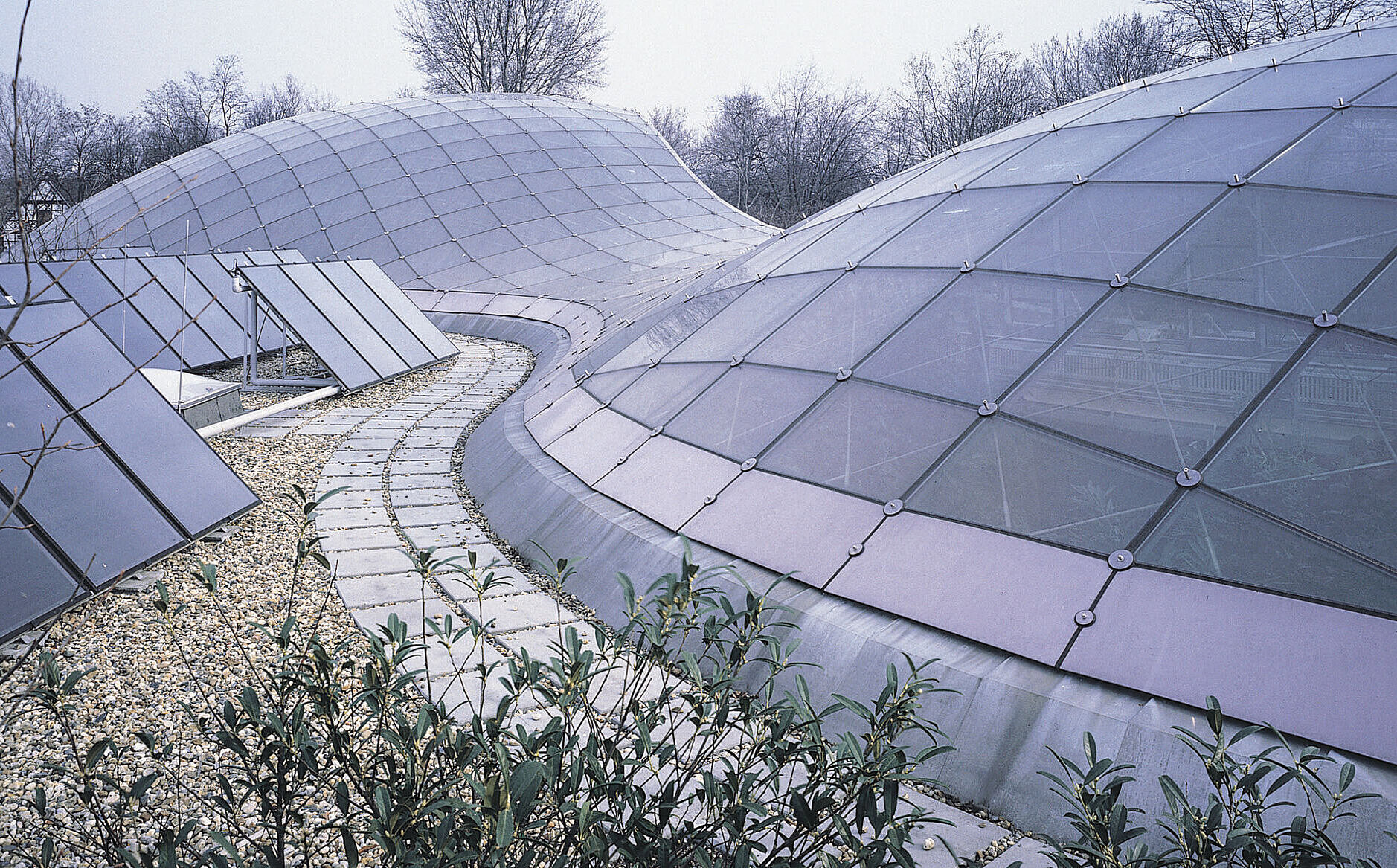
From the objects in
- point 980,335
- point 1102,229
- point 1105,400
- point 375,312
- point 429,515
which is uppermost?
point 1102,229

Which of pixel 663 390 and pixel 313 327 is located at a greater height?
pixel 663 390

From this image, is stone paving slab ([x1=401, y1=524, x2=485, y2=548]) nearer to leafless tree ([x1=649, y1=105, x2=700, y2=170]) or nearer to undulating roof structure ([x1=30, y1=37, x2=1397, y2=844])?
undulating roof structure ([x1=30, y1=37, x2=1397, y2=844])

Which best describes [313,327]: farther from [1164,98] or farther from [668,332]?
[1164,98]

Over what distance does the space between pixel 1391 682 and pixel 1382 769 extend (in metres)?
0.35

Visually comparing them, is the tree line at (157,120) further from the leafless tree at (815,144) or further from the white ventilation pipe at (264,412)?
the leafless tree at (815,144)

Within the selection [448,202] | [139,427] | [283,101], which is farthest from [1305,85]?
[283,101]

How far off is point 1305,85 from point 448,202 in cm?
2089

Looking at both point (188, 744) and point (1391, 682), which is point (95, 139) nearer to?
point (188, 744)

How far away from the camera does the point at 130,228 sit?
25.0 metres

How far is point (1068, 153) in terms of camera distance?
6801 mm

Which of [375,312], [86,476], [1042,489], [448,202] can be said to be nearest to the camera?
[1042,489]

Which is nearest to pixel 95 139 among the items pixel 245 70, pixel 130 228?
pixel 245 70

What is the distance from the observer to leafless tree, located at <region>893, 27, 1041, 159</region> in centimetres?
4197

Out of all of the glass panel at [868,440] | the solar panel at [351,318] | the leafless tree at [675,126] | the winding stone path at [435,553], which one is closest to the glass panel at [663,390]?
the glass panel at [868,440]
